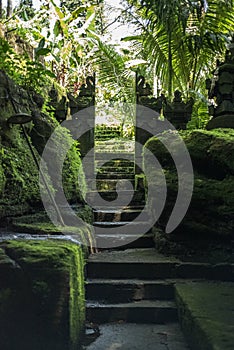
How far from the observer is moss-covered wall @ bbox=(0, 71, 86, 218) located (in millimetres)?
4246

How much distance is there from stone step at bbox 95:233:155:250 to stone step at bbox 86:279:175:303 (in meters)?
1.13

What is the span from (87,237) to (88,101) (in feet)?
14.2

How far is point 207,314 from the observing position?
118 inches

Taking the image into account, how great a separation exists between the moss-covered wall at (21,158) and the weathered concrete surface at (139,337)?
1.55 m

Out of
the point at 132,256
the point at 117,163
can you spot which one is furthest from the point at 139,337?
the point at 117,163

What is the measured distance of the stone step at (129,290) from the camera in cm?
414

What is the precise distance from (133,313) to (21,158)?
221 cm

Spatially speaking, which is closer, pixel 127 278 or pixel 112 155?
pixel 127 278

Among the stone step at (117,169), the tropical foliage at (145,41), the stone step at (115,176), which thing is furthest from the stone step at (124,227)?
the stone step at (117,169)

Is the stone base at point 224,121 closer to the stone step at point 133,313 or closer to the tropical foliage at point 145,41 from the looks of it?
the tropical foliage at point 145,41

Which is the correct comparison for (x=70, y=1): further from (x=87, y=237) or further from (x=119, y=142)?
(x=87, y=237)

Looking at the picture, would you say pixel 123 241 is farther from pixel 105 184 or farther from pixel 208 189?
pixel 105 184

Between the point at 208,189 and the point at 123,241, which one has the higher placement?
the point at 208,189

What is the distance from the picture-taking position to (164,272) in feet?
14.8
